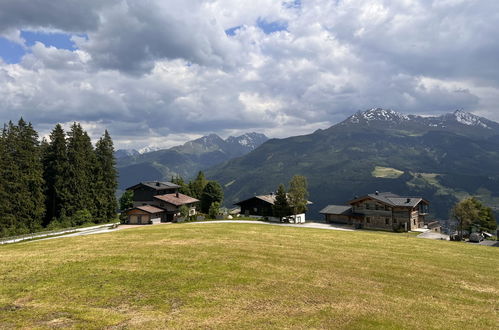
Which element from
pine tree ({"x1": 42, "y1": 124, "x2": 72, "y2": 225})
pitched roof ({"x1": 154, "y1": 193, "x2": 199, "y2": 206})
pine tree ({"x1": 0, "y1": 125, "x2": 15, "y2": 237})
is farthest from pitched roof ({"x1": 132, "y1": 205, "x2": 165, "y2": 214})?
pine tree ({"x1": 0, "y1": 125, "x2": 15, "y2": 237})

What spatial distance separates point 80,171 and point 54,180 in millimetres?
6046

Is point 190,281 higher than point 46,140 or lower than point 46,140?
lower

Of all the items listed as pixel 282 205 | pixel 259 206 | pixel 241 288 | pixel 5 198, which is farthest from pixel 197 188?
pixel 241 288

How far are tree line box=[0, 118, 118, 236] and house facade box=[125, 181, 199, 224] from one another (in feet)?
28.9

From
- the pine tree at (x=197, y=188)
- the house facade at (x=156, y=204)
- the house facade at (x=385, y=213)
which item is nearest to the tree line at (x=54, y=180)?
the house facade at (x=156, y=204)

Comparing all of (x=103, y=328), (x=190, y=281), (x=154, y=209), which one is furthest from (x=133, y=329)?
(x=154, y=209)

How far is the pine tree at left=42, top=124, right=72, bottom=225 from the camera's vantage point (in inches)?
2963

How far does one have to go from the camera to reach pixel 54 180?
7669 cm

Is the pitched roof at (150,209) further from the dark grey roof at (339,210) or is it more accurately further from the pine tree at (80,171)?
the dark grey roof at (339,210)

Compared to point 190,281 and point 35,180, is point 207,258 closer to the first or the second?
point 190,281

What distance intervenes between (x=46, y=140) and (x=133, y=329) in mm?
86499

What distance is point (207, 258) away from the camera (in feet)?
98.1

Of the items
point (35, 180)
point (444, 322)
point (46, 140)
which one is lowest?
point (444, 322)

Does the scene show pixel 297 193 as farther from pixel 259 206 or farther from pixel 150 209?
pixel 150 209
